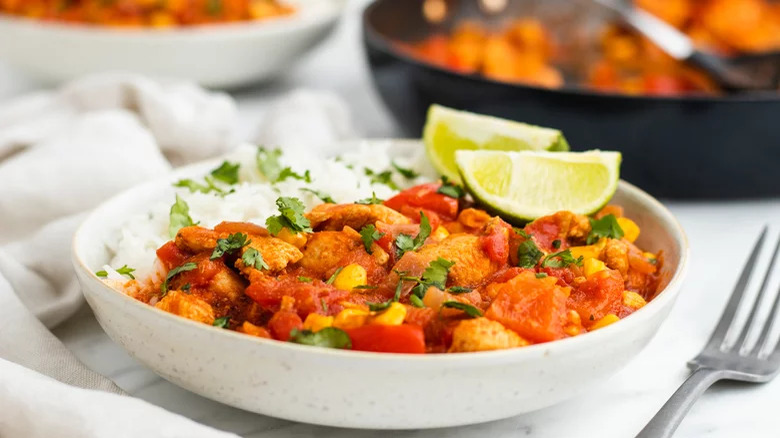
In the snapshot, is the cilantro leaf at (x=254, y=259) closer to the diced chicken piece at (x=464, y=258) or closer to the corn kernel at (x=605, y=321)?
the diced chicken piece at (x=464, y=258)

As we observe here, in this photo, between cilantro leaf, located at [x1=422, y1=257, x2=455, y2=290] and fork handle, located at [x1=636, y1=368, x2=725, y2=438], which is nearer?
fork handle, located at [x1=636, y1=368, x2=725, y2=438]

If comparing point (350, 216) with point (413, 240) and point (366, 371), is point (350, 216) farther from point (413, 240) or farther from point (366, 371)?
point (366, 371)

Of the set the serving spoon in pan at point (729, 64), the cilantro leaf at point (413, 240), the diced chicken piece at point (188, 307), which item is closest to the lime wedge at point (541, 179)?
the cilantro leaf at point (413, 240)

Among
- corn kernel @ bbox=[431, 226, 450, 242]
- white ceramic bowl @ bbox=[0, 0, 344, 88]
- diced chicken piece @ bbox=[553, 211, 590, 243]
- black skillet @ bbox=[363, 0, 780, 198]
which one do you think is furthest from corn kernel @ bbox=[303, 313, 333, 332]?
white ceramic bowl @ bbox=[0, 0, 344, 88]

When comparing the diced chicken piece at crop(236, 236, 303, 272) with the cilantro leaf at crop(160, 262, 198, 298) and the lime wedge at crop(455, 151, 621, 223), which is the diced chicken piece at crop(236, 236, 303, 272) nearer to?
the cilantro leaf at crop(160, 262, 198, 298)

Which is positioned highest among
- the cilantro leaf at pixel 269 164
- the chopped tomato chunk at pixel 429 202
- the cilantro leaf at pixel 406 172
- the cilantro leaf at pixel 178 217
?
the chopped tomato chunk at pixel 429 202

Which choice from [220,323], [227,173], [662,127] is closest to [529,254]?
[220,323]
